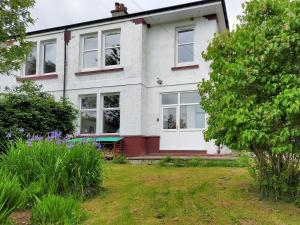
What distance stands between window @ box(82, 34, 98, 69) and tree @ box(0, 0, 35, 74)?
7013 millimetres

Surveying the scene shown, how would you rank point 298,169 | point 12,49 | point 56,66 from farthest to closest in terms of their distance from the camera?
point 56,66
point 12,49
point 298,169

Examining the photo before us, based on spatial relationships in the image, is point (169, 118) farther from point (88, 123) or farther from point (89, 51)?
point (89, 51)

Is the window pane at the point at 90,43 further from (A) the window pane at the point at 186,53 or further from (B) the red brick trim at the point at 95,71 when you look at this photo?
(A) the window pane at the point at 186,53

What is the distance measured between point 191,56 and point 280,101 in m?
11.3

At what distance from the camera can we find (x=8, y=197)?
503cm

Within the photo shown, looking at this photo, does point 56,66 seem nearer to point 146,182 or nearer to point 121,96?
point 121,96

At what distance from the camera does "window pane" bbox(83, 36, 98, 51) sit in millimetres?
18609

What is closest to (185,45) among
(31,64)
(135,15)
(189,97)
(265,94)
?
(189,97)

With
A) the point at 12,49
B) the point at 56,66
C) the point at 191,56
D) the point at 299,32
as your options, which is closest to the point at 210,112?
the point at 299,32

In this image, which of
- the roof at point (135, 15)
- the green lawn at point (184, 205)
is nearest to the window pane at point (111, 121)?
the roof at point (135, 15)

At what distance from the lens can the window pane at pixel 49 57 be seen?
19.6 m

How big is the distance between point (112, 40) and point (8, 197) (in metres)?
14.0

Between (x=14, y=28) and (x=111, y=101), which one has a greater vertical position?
(x=14, y=28)

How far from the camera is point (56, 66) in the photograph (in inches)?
756
